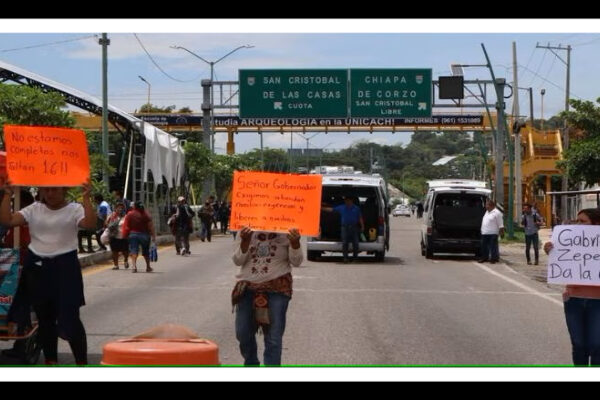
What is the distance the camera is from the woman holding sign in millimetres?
8289

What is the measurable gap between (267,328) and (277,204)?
3.21ft

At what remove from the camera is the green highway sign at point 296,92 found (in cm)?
4528

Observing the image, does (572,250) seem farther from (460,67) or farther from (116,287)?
(460,67)

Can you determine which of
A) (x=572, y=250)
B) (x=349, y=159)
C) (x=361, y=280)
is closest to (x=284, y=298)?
(x=572, y=250)

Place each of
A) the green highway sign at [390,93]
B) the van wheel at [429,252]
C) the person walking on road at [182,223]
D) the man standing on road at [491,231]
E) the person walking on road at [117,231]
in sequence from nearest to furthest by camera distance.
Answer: the person walking on road at [117,231], the man standing on road at [491,231], the person walking on road at [182,223], the van wheel at [429,252], the green highway sign at [390,93]

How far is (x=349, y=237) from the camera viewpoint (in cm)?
2644

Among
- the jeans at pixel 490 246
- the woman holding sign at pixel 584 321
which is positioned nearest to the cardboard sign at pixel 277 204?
the woman holding sign at pixel 584 321

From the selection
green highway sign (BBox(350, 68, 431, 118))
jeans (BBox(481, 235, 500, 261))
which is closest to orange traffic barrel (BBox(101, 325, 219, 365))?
jeans (BBox(481, 235, 500, 261))

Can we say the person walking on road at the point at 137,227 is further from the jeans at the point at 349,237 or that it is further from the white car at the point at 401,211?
the white car at the point at 401,211

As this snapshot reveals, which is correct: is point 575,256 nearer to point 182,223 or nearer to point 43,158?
point 43,158

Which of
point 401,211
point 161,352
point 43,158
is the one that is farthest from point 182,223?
point 401,211

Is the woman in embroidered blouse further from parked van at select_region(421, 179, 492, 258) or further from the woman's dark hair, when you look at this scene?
parked van at select_region(421, 179, 492, 258)

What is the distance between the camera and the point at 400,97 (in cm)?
4575
